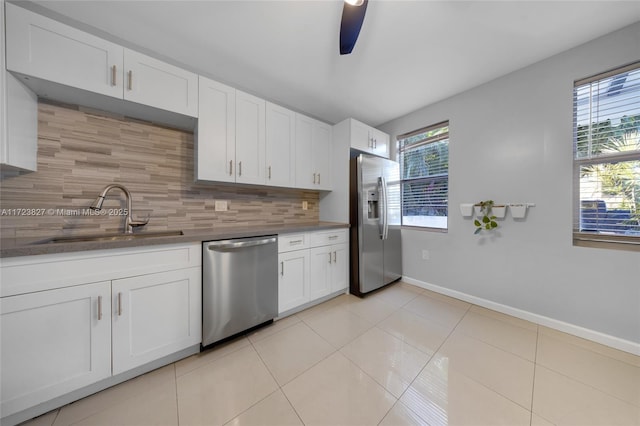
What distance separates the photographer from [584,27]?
160 cm

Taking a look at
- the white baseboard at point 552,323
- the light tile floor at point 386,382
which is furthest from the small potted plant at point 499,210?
the light tile floor at point 386,382

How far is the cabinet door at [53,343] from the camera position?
3.43 ft

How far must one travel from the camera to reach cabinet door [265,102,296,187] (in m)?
2.31

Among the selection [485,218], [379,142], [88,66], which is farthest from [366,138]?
[88,66]

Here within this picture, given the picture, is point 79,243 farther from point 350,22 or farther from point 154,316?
point 350,22

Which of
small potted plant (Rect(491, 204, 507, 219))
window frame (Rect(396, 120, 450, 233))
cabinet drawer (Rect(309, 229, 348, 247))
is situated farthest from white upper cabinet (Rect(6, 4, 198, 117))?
small potted plant (Rect(491, 204, 507, 219))

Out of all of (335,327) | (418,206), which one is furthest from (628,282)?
(335,327)

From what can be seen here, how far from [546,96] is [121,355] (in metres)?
4.01

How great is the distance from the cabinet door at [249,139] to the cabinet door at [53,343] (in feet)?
4.52

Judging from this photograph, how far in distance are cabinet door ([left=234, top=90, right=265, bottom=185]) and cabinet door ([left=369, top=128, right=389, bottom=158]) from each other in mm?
1562

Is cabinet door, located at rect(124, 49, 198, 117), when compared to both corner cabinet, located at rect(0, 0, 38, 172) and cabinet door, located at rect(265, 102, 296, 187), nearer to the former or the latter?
corner cabinet, located at rect(0, 0, 38, 172)

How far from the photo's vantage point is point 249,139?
7.11 ft

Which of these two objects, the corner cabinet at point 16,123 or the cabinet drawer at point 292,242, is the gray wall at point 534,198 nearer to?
the cabinet drawer at point 292,242

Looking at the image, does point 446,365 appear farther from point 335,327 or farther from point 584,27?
point 584,27
